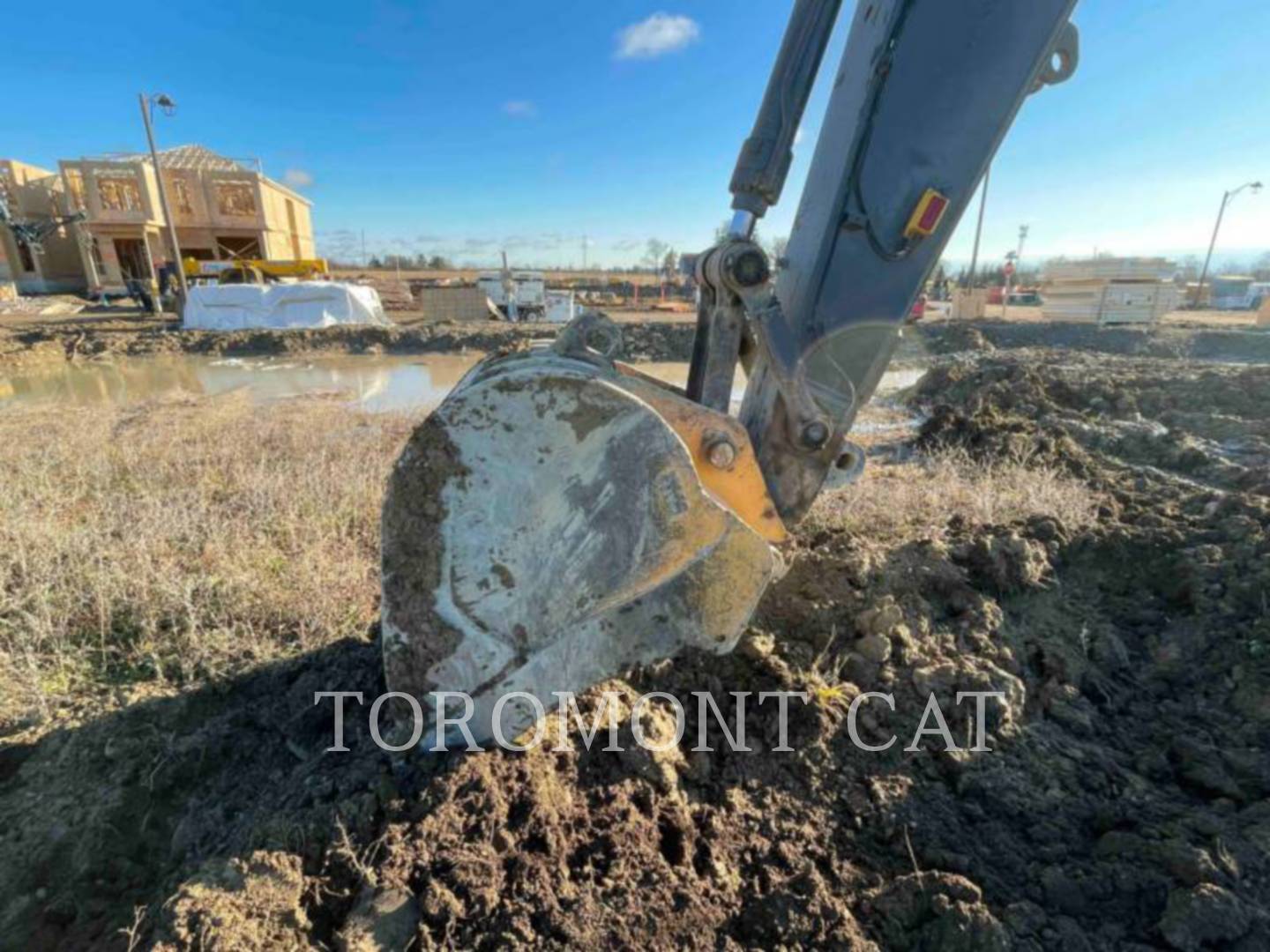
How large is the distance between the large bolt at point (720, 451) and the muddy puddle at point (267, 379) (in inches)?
338

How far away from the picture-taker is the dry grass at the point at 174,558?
2990 millimetres

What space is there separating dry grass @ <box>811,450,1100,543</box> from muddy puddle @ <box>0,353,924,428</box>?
181 inches

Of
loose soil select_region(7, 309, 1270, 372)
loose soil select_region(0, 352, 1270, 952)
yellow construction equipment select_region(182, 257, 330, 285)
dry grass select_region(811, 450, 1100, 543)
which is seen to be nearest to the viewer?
loose soil select_region(0, 352, 1270, 952)

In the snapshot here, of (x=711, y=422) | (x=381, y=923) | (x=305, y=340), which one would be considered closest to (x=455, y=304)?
(x=305, y=340)

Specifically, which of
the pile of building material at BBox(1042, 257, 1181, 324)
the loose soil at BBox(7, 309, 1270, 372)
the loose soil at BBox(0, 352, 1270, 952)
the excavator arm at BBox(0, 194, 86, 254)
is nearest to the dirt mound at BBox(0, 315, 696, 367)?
the loose soil at BBox(7, 309, 1270, 372)

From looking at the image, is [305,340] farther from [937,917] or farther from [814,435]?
[937,917]

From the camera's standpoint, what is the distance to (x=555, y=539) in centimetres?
180

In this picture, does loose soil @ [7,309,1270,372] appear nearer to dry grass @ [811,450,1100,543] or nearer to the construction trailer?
dry grass @ [811,450,1100,543]

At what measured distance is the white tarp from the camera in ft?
71.6

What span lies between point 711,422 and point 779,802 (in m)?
1.26

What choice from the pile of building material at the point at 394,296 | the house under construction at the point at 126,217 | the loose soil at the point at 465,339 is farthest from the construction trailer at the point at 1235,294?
the house under construction at the point at 126,217

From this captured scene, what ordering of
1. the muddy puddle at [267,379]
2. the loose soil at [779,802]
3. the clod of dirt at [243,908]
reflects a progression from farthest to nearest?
the muddy puddle at [267,379], the loose soil at [779,802], the clod of dirt at [243,908]

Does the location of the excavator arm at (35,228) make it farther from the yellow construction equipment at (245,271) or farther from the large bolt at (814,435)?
the large bolt at (814,435)

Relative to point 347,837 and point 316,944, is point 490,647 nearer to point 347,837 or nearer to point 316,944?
point 347,837
